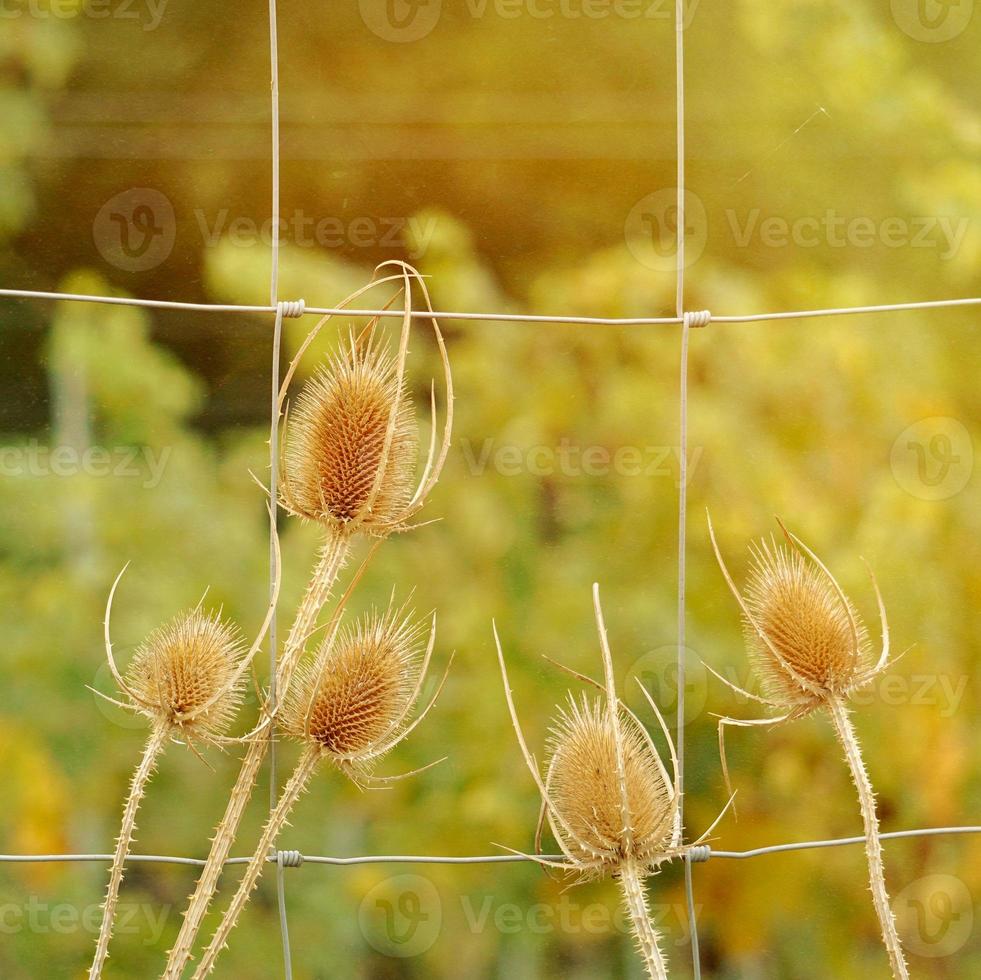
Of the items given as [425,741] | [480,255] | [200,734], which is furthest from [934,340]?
[200,734]

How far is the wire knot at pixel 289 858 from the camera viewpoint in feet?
2.58

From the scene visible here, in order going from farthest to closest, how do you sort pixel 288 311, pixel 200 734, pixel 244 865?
pixel 244 865 < pixel 288 311 < pixel 200 734

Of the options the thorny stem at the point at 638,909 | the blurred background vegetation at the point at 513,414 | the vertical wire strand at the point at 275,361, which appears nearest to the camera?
the thorny stem at the point at 638,909

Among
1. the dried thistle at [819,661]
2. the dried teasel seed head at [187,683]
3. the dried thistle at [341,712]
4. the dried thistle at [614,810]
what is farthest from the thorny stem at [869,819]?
the dried teasel seed head at [187,683]

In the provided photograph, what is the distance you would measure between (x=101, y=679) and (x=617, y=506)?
18.4 inches

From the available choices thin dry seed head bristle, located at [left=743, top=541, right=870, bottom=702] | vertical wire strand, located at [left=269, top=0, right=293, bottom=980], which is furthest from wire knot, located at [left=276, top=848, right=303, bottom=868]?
thin dry seed head bristle, located at [left=743, top=541, right=870, bottom=702]

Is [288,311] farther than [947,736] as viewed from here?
No

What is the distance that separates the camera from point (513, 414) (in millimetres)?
954

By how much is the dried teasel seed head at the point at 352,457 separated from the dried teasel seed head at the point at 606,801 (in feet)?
0.58

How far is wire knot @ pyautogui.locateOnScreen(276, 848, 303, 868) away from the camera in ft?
2.58

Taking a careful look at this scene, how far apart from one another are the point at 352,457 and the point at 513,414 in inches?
13.1

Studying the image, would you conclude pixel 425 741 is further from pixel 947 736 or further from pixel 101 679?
pixel 947 736

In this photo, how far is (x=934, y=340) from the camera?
3.32 ft

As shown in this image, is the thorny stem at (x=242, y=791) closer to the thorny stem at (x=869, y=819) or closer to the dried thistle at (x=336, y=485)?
Result: the dried thistle at (x=336, y=485)
